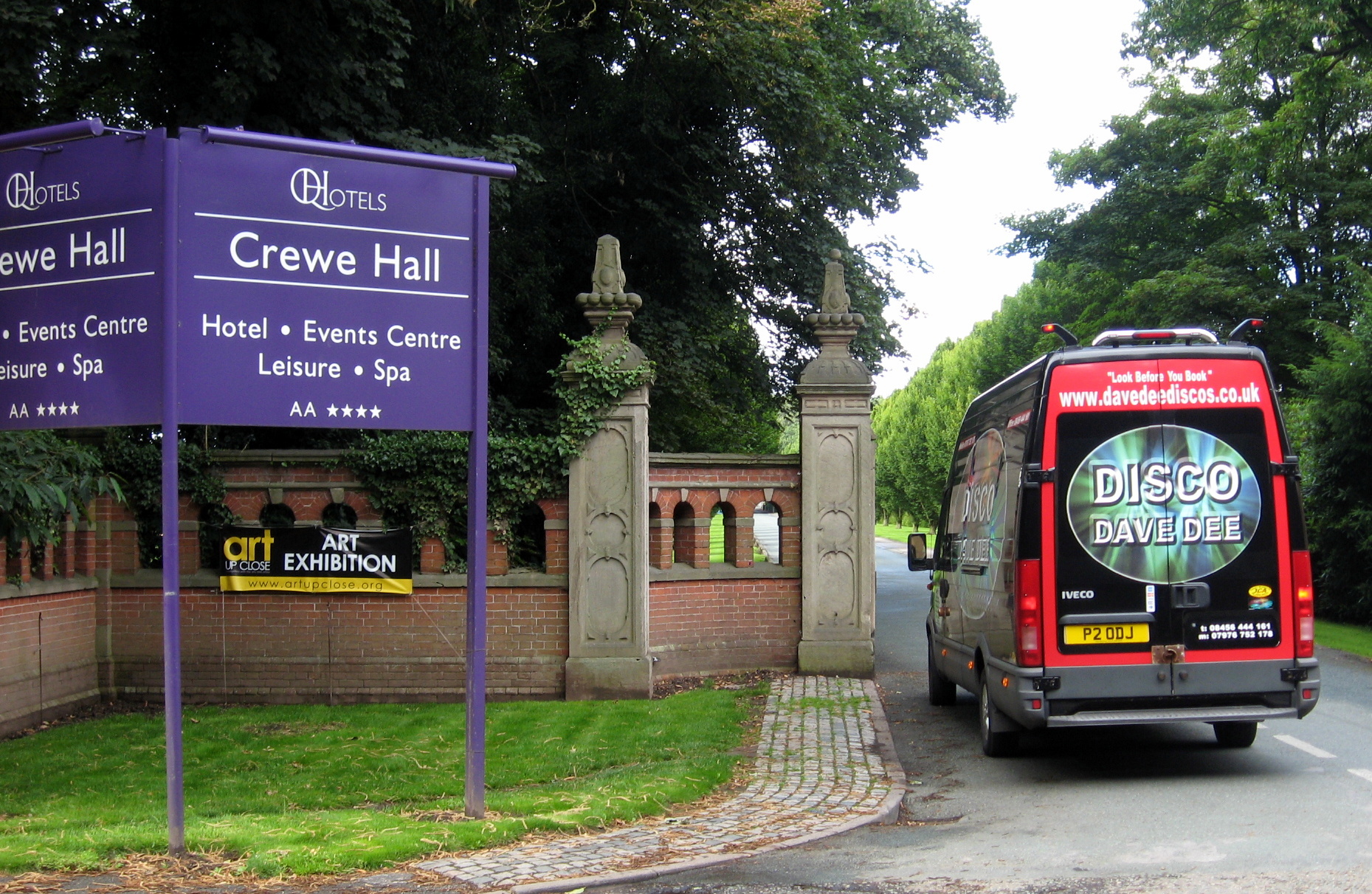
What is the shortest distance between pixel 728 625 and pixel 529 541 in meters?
2.57

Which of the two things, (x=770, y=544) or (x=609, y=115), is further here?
(x=609, y=115)

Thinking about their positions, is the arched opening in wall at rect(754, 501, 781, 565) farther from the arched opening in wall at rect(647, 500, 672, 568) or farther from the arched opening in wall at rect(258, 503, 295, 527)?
the arched opening in wall at rect(258, 503, 295, 527)

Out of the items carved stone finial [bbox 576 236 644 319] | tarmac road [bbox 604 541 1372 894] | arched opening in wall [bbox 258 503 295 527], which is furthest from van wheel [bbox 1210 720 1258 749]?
arched opening in wall [bbox 258 503 295 527]

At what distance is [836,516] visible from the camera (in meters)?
13.5

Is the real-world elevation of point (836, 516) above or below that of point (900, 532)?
above

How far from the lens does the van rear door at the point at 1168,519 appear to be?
7.97 metres

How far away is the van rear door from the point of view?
26.2 ft

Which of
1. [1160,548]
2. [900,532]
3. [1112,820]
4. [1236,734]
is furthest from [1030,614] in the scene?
[900,532]

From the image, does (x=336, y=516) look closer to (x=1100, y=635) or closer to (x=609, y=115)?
(x=1100, y=635)

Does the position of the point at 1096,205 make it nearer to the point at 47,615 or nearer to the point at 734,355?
the point at 734,355

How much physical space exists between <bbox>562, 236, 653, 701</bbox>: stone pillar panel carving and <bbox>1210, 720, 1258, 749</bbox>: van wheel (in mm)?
5470

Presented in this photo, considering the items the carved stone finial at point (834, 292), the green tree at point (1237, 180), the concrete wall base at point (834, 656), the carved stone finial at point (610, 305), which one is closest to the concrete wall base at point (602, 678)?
the concrete wall base at point (834, 656)

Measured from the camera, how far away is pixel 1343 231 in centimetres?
3008

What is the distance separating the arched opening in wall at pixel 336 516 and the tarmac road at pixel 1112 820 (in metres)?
5.78
